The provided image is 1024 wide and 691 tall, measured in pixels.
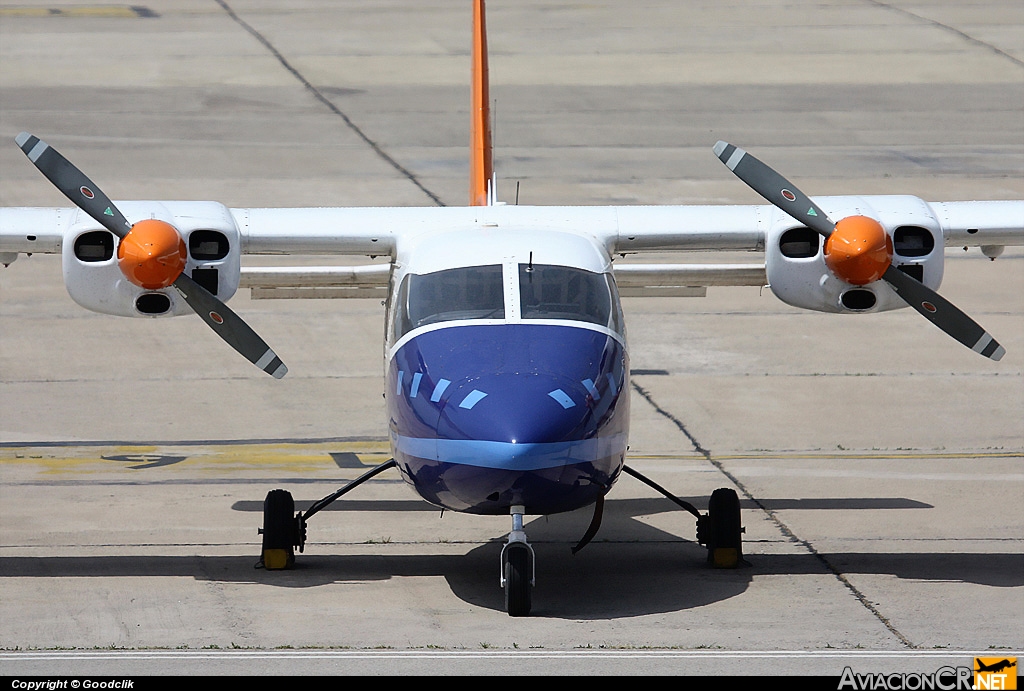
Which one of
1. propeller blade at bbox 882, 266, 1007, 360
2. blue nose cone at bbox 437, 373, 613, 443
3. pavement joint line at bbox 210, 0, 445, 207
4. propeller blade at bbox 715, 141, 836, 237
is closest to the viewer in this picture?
blue nose cone at bbox 437, 373, 613, 443

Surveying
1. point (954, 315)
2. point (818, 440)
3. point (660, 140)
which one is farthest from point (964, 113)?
point (954, 315)

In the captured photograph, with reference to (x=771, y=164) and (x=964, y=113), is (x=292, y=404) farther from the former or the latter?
(x=964, y=113)

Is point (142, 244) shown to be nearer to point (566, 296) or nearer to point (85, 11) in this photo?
point (566, 296)

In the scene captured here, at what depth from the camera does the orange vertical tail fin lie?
1559 cm

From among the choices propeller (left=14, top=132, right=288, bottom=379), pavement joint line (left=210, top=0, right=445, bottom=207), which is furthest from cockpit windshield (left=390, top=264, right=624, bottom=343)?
pavement joint line (left=210, top=0, right=445, bottom=207)

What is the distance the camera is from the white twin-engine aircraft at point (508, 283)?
36.1ft

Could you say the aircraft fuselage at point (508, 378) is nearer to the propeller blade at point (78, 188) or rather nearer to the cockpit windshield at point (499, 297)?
the cockpit windshield at point (499, 297)

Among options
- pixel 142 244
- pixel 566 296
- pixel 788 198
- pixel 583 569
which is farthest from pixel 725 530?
pixel 142 244

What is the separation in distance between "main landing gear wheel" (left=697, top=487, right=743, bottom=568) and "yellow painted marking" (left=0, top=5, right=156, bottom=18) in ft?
122

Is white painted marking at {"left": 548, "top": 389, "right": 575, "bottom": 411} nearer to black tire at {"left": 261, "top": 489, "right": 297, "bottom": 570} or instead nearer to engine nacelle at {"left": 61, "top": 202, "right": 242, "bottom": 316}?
black tire at {"left": 261, "top": 489, "right": 297, "bottom": 570}

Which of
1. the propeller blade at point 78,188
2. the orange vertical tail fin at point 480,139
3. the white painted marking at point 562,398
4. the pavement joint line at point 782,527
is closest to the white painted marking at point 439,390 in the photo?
the white painted marking at point 562,398

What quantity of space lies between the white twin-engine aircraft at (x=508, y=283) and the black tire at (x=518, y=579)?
0.6 inches

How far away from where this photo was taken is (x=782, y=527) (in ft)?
45.9

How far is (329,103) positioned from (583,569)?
82.1ft
